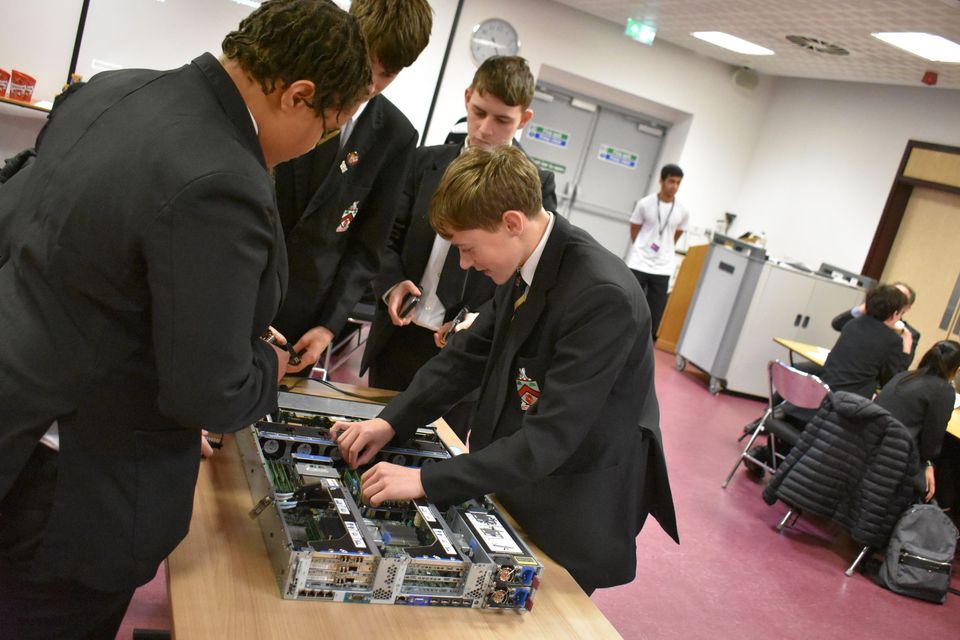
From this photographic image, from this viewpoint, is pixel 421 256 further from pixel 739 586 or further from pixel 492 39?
pixel 492 39

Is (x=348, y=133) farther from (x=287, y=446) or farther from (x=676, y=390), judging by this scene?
(x=676, y=390)

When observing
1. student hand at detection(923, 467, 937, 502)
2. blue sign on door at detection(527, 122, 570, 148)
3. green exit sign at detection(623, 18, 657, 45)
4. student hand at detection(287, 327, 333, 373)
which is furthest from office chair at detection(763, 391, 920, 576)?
blue sign on door at detection(527, 122, 570, 148)

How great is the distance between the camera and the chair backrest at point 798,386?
4445mm

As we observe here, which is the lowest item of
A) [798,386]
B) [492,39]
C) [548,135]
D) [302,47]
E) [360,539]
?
[798,386]

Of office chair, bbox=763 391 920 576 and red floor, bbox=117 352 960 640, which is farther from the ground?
office chair, bbox=763 391 920 576

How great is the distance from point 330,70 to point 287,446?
2.53ft

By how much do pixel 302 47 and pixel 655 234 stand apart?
21.7 feet

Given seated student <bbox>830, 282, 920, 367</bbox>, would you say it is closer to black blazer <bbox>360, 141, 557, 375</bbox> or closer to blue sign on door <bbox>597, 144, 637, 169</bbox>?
blue sign on door <bbox>597, 144, 637, 169</bbox>

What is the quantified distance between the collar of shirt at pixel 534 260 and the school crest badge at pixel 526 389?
182mm

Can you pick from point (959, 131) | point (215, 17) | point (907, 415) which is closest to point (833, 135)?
point (959, 131)

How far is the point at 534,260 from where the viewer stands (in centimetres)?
160

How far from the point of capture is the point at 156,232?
0.91 metres

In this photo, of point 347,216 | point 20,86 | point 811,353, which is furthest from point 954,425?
point 20,86

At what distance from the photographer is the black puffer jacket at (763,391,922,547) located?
404 centimetres
